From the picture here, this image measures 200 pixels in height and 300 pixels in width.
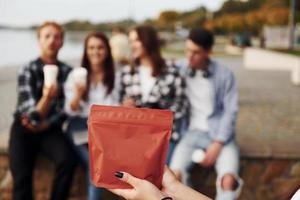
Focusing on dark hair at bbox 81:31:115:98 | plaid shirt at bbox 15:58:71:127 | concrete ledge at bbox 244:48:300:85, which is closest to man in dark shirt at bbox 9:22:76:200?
plaid shirt at bbox 15:58:71:127

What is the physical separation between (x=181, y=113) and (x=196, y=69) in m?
0.34

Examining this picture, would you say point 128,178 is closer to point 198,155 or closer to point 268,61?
point 198,155

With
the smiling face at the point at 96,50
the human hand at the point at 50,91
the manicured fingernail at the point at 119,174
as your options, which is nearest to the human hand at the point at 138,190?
the manicured fingernail at the point at 119,174

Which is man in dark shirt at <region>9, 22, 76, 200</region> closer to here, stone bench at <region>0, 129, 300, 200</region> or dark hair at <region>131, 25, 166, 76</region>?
stone bench at <region>0, 129, 300, 200</region>

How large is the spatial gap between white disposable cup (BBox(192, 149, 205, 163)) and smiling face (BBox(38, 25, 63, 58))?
1229mm

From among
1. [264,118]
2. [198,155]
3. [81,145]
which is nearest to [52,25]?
[81,145]

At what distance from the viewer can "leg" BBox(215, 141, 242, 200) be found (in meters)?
3.54

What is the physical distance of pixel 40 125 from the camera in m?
3.68

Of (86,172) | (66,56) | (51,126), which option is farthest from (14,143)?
(66,56)

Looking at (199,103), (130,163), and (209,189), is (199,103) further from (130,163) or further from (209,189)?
(130,163)

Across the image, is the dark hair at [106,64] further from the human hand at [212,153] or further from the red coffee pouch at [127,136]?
the red coffee pouch at [127,136]

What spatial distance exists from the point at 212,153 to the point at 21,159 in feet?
4.36

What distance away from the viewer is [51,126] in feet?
12.4

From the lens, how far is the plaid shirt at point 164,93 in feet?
12.8
